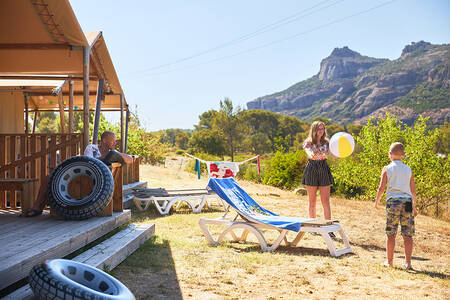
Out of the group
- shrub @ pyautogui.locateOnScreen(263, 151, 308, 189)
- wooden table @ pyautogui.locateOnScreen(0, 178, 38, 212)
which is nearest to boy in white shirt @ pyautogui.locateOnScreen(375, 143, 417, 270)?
wooden table @ pyautogui.locateOnScreen(0, 178, 38, 212)

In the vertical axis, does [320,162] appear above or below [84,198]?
above

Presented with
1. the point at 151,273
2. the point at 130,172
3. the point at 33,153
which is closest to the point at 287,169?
the point at 130,172

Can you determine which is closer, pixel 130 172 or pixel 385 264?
pixel 385 264

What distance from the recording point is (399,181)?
4.02 metres

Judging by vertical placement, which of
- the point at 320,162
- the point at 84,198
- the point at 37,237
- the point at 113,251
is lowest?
the point at 113,251

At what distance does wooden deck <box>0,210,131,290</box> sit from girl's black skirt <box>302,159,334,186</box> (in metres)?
2.63

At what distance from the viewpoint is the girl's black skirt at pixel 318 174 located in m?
5.61

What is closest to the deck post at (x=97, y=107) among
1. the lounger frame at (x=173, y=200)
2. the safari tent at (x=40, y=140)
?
the safari tent at (x=40, y=140)

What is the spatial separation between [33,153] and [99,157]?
884 millimetres

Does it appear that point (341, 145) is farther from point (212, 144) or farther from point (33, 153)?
point (212, 144)

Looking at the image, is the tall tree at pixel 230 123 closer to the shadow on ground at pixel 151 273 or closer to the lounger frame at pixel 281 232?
the lounger frame at pixel 281 232

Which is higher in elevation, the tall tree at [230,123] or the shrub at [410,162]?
the tall tree at [230,123]

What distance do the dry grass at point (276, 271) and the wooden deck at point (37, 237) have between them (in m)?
0.44

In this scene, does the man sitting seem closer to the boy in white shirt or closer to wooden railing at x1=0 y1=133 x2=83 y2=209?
wooden railing at x1=0 y1=133 x2=83 y2=209
